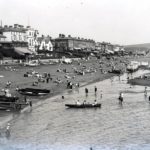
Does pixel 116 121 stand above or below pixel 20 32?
below

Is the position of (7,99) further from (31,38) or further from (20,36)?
(31,38)

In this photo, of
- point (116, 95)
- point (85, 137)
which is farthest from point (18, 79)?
point (85, 137)

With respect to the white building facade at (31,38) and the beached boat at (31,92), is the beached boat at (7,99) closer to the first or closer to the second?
the beached boat at (31,92)

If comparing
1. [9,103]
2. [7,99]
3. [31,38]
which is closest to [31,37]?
[31,38]

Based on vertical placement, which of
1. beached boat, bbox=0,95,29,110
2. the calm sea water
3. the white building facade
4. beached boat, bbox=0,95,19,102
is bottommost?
the calm sea water

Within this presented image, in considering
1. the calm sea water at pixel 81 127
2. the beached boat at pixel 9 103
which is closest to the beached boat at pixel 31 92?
the calm sea water at pixel 81 127

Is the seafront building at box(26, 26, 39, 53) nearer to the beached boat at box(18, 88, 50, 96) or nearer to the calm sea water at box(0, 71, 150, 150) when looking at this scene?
the beached boat at box(18, 88, 50, 96)

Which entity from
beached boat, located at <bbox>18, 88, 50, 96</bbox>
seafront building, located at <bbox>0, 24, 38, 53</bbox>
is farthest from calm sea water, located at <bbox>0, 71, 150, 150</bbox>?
seafront building, located at <bbox>0, 24, 38, 53</bbox>

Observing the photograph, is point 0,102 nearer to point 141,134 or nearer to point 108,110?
point 108,110
